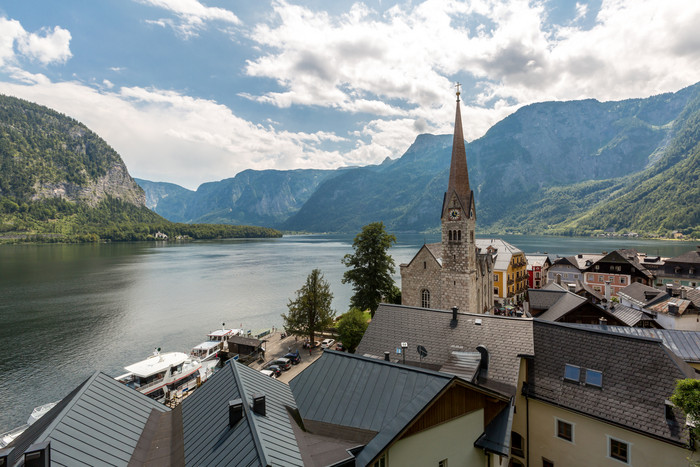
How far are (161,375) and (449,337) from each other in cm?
2747

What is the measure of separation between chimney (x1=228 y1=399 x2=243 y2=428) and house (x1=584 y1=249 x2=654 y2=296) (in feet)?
205

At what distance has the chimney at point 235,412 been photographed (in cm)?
722

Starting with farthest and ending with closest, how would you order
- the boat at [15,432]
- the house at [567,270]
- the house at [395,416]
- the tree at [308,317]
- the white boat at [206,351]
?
the house at [567,270] < the white boat at [206,351] < the tree at [308,317] < the boat at [15,432] < the house at [395,416]

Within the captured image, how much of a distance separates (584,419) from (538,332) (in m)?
3.85

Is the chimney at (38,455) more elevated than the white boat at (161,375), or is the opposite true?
the chimney at (38,455)

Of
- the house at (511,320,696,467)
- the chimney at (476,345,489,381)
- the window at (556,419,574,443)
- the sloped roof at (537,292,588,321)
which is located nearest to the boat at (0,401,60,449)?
the chimney at (476,345,489,381)

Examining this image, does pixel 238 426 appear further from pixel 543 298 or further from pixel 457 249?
pixel 543 298

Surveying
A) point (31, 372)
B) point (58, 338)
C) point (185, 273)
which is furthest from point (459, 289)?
Answer: point (185, 273)

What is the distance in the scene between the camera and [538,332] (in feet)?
51.0

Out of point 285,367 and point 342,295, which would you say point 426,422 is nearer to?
point 285,367

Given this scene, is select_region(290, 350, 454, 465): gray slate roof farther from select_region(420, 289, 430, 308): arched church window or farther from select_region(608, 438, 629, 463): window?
select_region(420, 289, 430, 308): arched church window

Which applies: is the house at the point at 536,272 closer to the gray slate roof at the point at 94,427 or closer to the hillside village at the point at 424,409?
the hillside village at the point at 424,409

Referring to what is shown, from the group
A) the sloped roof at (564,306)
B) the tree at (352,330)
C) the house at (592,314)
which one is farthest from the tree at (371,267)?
the house at (592,314)

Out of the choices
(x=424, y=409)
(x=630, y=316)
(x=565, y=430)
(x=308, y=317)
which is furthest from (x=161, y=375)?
(x=630, y=316)
